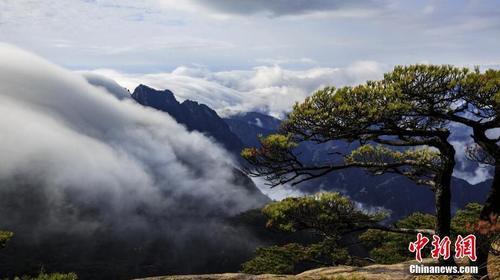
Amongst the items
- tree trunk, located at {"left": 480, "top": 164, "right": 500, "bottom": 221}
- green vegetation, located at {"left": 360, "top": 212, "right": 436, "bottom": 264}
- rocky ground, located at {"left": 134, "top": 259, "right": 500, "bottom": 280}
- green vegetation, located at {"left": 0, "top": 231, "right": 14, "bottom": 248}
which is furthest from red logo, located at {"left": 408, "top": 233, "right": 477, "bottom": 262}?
green vegetation, located at {"left": 360, "top": 212, "right": 436, "bottom": 264}

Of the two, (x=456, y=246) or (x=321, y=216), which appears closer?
(x=456, y=246)

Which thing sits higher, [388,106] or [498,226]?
[388,106]

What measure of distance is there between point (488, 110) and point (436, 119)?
2559 mm

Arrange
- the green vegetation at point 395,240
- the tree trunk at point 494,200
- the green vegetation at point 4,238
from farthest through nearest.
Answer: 1. the green vegetation at point 395,240
2. the green vegetation at point 4,238
3. the tree trunk at point 494,200

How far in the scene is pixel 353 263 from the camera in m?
30.3

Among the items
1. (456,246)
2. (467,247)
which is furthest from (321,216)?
(467,247)

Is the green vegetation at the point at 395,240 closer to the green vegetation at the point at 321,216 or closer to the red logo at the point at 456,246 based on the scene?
the green vegetation at the point at 321,216

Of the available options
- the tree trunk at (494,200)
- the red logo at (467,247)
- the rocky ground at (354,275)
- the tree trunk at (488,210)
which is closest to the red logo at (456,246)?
the red logo at (467,247)

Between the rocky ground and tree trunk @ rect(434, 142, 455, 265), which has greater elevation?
tree trunk @ rect(434, 142, 455, 265)

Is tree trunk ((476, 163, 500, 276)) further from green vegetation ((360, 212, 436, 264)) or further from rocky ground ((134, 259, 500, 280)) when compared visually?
green vegetation ((360, 212, 436, 264))

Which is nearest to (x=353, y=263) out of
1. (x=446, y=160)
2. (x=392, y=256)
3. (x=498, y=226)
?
(x=446, y=160)

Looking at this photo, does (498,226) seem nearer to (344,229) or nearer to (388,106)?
(388,106)

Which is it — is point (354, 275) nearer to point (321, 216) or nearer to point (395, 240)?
point (321, 216)

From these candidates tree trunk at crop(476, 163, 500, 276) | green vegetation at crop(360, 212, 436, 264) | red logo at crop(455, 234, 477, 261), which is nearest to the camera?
red logo at crop(455, 234, 477, 261)
